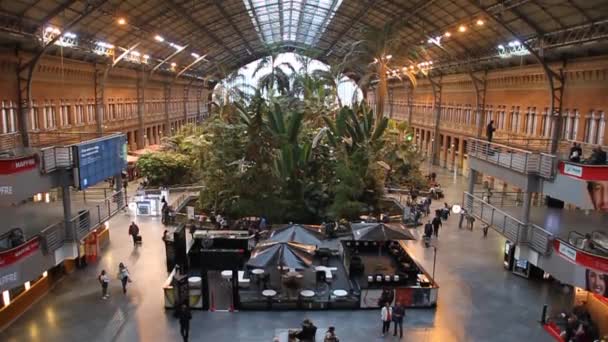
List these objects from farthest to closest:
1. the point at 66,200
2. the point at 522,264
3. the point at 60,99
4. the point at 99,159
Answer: the point at 60,99, the point at 522,264, the point at 99,159, the point at 66,200

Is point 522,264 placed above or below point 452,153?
below

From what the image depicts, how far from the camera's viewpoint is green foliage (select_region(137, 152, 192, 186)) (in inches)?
1404

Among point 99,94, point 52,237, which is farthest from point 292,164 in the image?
point 99,94

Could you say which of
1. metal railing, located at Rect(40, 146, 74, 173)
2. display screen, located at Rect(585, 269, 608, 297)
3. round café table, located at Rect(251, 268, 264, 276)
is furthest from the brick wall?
display screen, located at Rect(585, 269, 608, 297)

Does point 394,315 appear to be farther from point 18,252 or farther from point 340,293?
point 18,252

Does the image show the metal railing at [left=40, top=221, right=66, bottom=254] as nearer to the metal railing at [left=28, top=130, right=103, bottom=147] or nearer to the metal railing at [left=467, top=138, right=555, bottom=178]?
the metal railing at [left=28, top=130, right=103, bottom=147]

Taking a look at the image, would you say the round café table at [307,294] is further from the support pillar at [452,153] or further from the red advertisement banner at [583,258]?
the support pillar at [452,153]

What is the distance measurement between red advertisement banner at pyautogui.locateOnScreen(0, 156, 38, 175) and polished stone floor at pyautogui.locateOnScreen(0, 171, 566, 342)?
5.18m

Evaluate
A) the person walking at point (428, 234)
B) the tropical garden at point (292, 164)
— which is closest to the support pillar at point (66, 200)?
the tropical garden at point (292, 164)

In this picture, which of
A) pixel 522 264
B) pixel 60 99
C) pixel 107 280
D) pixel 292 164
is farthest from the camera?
pixel 60 99

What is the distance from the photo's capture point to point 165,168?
1425 inches

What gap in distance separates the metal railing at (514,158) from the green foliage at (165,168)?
77.3 feet

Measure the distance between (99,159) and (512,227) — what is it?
15.4m

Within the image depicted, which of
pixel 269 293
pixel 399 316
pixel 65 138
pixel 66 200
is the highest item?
pixel 65 138
